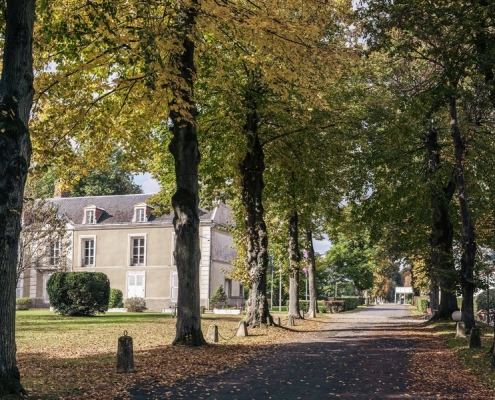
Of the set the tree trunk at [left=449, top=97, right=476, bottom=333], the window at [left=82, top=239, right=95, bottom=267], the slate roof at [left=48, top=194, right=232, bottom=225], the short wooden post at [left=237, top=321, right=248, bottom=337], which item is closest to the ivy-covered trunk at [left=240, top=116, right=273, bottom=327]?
the short wooden post at [left=237, top=321, right=248, bottom=337]

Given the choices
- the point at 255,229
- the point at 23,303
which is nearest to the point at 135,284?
the point at 23,303

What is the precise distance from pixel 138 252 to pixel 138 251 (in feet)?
0.29

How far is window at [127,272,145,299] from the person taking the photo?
5262 centimetres

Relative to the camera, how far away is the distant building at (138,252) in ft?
171

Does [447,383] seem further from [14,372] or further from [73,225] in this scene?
[73,225]

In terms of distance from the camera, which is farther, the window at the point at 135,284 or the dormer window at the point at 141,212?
the dormer window at the point at 141,212

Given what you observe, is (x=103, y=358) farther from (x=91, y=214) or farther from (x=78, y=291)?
(x=91, y=214)

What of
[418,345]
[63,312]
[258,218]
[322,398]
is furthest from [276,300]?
[322,398]

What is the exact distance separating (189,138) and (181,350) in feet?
19.0

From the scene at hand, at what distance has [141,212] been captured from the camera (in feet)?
177

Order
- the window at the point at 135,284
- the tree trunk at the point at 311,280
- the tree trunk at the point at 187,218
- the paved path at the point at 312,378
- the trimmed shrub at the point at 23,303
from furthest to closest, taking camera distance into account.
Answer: the window at the point at 135,284
the trimmed shrub at the point at 23,303
the tree trunk at the point at 311,280
the tree trunk at the point at 187,218
the paved path at the point at 312,378

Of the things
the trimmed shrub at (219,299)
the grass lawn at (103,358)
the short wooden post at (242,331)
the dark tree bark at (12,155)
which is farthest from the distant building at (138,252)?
the dark tree bark at (12,155)

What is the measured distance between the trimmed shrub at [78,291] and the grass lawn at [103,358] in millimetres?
8441

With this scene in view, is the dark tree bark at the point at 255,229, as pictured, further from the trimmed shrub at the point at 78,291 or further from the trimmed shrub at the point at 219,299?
the trimmed shrub at the point at 219,299
